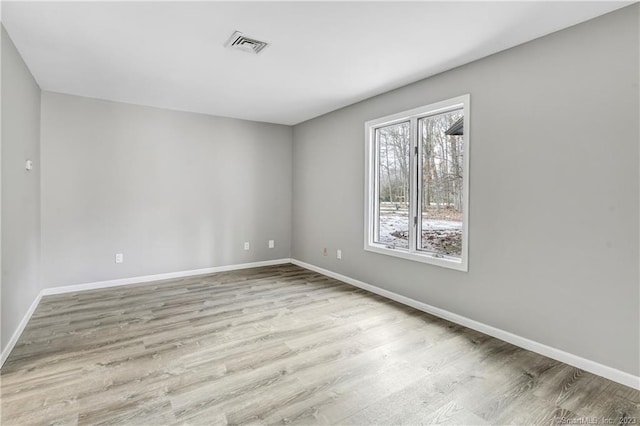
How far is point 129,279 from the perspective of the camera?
14.3 ft

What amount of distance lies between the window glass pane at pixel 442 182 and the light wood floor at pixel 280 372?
81cm

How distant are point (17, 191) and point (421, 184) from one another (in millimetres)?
3817

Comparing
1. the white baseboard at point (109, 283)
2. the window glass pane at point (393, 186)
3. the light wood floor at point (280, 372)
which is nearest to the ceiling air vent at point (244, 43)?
the window glass pane at point (393, 186)

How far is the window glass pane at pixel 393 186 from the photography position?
3.75 metres

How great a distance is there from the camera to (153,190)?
4.51 metres

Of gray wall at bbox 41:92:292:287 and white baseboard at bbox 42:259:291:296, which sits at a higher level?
gray wall at bbox 41:92:292:287

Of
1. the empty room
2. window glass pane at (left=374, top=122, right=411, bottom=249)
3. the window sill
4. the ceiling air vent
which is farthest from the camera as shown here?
window glass pane at (left=374, top=122, right=411, bottom=249)

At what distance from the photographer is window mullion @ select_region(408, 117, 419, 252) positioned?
3.57m

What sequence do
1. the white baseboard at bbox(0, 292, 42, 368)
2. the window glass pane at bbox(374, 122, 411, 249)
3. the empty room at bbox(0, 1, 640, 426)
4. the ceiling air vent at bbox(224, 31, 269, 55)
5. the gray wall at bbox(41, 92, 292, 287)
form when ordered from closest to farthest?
the empty room at bbox(0, 1, 640, 426), the white baseboard at bbox(0, 292, 42, 368), the ceiling air vent at bbox(224, 31, 269, 55), the window glass pane at bbox(374, 122, 411, 249), the gray wall at bbox(41, 92, 292, 287)

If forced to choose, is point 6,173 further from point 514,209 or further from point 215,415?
point 514,209

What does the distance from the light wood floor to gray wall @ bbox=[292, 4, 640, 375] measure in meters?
0.33

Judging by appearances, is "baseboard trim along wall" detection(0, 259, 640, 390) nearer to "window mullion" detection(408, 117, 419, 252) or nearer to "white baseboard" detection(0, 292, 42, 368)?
"white baseboard" detection(0, 292, 42, 368)

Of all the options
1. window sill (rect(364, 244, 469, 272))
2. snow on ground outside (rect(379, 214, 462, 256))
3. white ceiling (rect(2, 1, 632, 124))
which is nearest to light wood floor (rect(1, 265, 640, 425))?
window sill (rect(364, 244, 469, 272))

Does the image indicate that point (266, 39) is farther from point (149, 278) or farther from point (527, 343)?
point (149, 278)
